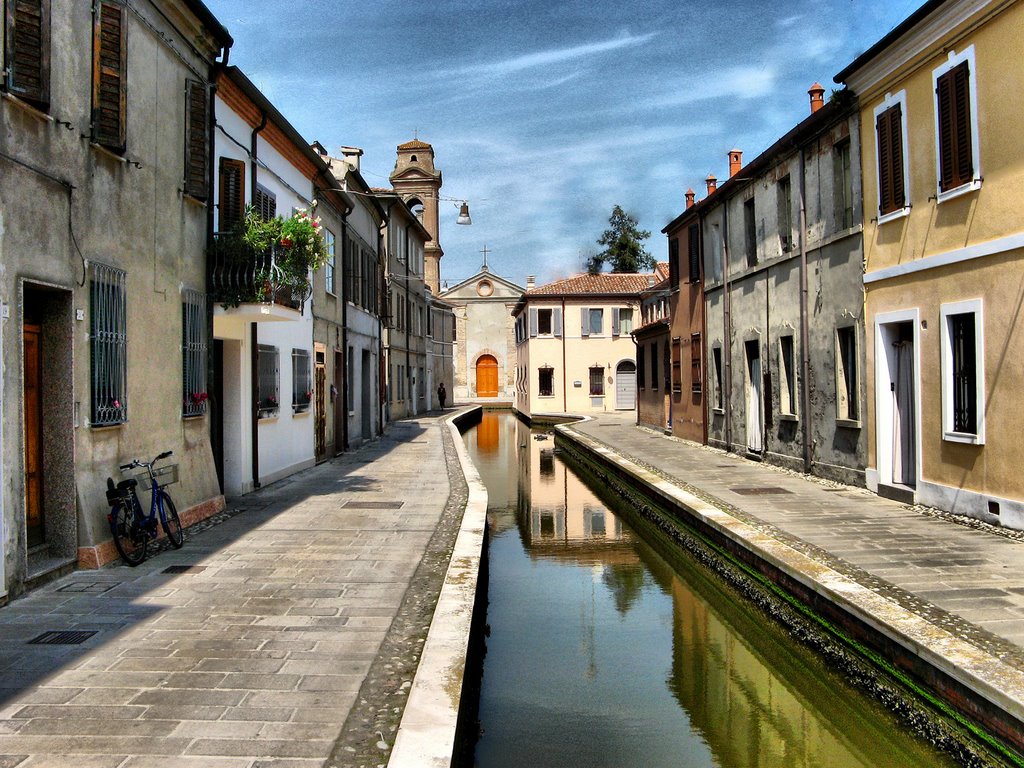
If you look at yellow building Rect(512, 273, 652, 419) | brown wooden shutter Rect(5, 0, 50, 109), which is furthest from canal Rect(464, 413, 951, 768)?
yellow building Rect(512, 273, 652, 419)

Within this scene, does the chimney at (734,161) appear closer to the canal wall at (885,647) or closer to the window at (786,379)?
the window at (786,379)

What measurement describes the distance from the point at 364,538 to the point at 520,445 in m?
18.4

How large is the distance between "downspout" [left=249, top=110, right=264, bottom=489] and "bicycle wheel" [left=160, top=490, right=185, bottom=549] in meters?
3.48

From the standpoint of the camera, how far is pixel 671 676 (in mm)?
6555

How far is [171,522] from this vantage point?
27.2 feet

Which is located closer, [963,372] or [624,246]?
[963,372]

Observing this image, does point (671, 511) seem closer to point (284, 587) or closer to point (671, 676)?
point (671, 676)

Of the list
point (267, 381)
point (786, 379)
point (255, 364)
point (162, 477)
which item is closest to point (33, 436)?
point (162, 477)

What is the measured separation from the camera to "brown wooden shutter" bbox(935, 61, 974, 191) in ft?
29.8

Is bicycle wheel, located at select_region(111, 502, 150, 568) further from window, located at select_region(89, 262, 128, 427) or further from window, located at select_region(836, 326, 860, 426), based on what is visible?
window, located at select_region(836, 326, 860, 426)

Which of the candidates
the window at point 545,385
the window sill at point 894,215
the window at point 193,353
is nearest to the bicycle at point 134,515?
the window at point 193,353

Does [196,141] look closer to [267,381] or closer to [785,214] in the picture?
[267,381]

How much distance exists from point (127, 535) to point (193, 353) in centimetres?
280

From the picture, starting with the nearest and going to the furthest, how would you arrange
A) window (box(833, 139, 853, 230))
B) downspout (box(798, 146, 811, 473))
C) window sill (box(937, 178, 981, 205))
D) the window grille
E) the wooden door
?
the wooden door
window sill (box(937, 178, 981, 205))
window (box(833, 139, 853, 230))
downspout (box(798, 146, 811, 473))
the window grille
